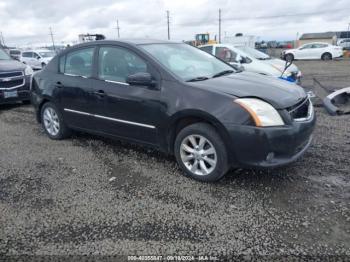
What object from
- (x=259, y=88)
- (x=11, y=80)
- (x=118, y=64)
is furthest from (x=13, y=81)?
(x=259, y=88)

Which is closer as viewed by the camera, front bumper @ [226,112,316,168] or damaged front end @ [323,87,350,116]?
front bumper @ [226,112,316,168]

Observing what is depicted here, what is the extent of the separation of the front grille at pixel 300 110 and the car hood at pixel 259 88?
0.05 metres

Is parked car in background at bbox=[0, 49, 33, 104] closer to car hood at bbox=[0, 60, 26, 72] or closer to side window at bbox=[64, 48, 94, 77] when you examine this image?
car hood at bbox=[0, 60, 26, 72]

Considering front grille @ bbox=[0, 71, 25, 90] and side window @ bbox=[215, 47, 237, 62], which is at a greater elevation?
side window @ bbox=[215, 47, 237, 62]

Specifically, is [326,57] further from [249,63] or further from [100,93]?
[100,93]

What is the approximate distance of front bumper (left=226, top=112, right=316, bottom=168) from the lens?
10.8 ft

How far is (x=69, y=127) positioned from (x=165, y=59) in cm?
220

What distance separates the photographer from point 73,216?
10.4 ft

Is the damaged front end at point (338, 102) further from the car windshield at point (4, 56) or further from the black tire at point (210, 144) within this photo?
the car windshield at point (4, 56)

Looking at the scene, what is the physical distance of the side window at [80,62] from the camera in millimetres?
4754

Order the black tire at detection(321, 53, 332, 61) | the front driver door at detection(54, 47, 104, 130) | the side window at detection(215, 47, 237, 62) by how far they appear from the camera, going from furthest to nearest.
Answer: the black tire at detection(321, 53, 332, 61) < the side window at detection(215, 47, 237, 62) < the front driver door at detection(54, 47, 104, 130)

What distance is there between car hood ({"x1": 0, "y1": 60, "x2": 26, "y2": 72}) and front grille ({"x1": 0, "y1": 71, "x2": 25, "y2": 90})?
0.12 meters

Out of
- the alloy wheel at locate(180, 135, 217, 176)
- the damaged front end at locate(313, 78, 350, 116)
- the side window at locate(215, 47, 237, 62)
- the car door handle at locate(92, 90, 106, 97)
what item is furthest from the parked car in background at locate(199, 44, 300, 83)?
the alloy wheel at locate(180, 135, 217, 176)

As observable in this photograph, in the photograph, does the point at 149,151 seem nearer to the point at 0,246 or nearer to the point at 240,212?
the point at 240,212
